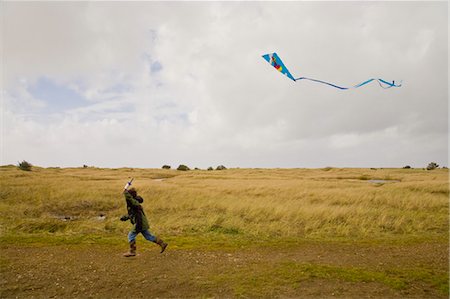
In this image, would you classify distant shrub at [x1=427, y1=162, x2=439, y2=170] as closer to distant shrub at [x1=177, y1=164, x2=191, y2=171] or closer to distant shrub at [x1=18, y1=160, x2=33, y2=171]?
distant shrub at [x1=177, y1=164, x2=191, y2=171]

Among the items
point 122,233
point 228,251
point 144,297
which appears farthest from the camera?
point 122,233

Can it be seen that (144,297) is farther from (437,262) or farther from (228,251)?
(437,262)

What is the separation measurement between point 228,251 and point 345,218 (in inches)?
352

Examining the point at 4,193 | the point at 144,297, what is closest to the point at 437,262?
the point at 144,297

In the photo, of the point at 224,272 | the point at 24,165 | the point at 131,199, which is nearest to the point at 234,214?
the point at 131,199

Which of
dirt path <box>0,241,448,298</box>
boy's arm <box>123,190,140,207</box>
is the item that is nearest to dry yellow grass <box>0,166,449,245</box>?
dirt path <box>0,241,448,298</box>

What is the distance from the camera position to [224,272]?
31.6ft

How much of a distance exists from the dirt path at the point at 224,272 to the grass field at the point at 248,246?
0.03m

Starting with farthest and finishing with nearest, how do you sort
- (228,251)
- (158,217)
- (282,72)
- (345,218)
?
(158,217), (345,218), (228,251), (282,72)

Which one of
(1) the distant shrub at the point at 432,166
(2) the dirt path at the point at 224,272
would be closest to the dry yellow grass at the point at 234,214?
(2) the dirt path at the point at 224,272

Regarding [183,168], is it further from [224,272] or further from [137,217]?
[224,272]

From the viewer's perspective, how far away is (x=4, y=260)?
10781mm

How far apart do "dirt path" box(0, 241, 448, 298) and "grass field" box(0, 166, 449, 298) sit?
3 cm

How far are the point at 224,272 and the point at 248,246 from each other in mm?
3419
